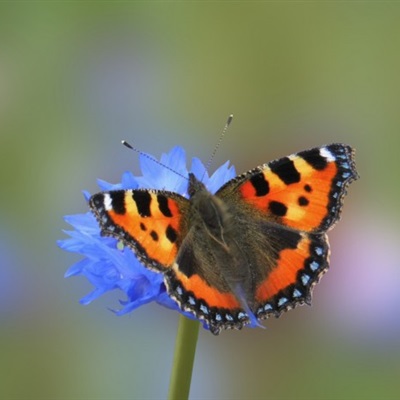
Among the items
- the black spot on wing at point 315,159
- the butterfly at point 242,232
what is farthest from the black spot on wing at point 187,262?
the black spot on wing at point 315,159

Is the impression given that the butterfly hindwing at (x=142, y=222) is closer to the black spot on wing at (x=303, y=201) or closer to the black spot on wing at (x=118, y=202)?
the black spot on wing at (x=118, y=202)

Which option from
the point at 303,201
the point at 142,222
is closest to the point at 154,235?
the point at 142,222

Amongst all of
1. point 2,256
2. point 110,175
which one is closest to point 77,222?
point 110,175

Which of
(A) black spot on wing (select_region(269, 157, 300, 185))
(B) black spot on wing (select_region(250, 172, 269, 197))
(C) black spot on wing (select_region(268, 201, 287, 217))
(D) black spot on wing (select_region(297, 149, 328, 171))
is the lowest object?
(C) black spot on wing (select_region(268, 201, 287, 217))

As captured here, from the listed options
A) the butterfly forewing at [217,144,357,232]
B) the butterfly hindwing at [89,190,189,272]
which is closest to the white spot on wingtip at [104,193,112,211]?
the butterfly hindwing at [89,190,189,272]

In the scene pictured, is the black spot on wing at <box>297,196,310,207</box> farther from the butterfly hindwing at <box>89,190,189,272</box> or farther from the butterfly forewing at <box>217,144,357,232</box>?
the butterfly hindwing at <box>89,190,189,272</box>

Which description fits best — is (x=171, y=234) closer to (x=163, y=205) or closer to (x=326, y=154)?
(x=163, y=205)

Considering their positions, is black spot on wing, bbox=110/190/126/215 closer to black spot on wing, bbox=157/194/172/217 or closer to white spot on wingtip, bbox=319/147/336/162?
black spot on wing, bbox=157/194/172/217

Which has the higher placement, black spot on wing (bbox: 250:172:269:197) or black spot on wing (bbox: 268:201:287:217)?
black spot on wing (bbox: 250:172:269:197)
